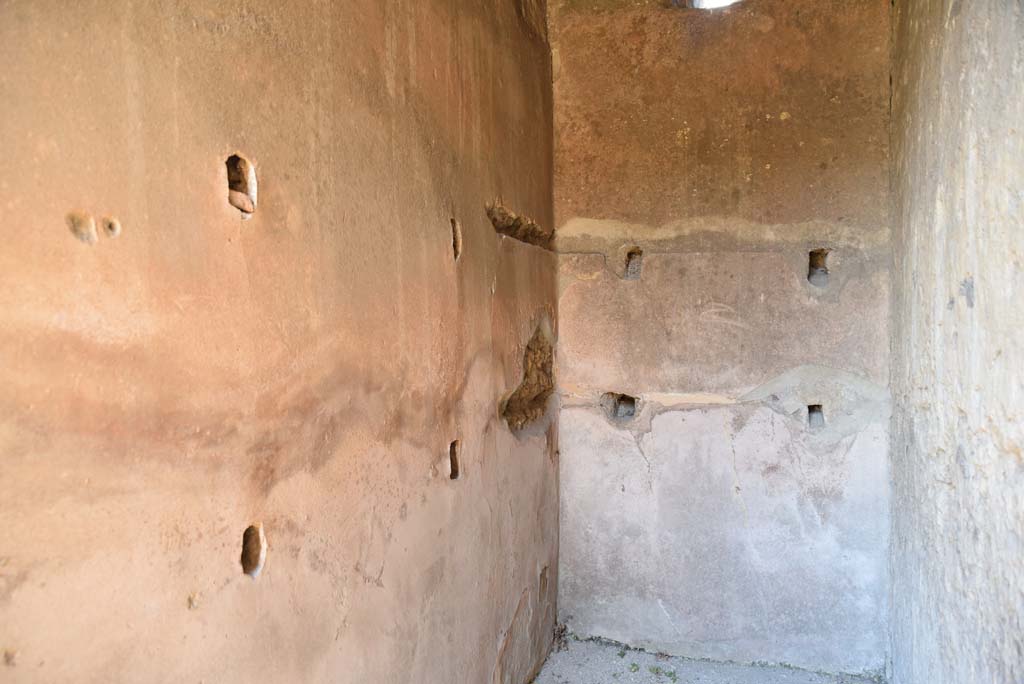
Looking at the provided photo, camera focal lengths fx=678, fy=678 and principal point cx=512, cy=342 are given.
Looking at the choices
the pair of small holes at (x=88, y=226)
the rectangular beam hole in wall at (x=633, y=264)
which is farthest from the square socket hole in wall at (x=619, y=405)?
the pair of small holes at (x=88, y=226)

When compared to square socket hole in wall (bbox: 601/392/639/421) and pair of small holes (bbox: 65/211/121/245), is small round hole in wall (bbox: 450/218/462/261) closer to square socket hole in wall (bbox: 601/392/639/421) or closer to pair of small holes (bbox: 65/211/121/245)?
pair of small holes (bbox: 65/211/121/245)

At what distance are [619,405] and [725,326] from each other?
0.57 metres

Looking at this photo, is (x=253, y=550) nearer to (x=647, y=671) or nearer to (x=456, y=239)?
(x=456, y=239)

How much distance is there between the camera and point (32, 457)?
30.2 inches

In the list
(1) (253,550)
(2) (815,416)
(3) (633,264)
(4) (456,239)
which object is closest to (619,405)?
(3) (633,264)

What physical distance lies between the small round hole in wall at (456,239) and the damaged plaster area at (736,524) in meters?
1.23

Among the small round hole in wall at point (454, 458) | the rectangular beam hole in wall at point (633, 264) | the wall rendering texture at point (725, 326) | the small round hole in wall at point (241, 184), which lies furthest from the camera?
the rectangular beam hole in wall at point (633, 264)

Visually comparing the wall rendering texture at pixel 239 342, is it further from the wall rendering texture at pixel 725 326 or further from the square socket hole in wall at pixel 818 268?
the square socket hole in wall at pixel 818 268

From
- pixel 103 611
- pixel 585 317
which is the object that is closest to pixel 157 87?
pixel 103 611

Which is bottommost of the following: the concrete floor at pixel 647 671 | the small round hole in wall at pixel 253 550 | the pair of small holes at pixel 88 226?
the concrete floor at pixel 647 671

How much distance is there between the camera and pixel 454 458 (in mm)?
1907

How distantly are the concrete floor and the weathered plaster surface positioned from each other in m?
0.41

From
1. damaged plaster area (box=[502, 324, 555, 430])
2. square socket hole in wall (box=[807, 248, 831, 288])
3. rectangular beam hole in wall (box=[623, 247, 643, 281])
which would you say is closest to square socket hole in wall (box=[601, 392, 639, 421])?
damaged plaster area (box=[502, 324, 555, 430])

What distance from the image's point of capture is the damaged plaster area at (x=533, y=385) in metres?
2.48
